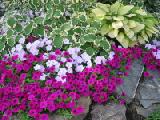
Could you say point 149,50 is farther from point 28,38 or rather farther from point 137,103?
point 28,38

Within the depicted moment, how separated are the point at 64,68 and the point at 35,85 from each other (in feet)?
1.42

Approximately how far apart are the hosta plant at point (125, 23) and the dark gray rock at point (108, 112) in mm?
1006

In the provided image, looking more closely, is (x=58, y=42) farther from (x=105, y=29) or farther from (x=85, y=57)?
(x=105, y=29)

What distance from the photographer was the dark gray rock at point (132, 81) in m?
4.52

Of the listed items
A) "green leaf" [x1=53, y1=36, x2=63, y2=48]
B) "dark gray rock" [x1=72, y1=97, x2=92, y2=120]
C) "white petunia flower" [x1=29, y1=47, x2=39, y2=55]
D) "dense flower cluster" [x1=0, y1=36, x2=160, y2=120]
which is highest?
"green leaf" [x1=53, y1=36, x2=63, y2=48]

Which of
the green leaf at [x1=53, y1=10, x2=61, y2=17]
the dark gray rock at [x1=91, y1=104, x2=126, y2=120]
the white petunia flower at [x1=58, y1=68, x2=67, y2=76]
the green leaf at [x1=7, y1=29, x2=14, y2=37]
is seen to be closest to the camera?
the dark gray rock at [x1=91, y1=104, x2=126, y2=120]

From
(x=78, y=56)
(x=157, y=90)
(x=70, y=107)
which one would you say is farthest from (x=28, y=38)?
(x=157, y=90)

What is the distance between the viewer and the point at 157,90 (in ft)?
15.4

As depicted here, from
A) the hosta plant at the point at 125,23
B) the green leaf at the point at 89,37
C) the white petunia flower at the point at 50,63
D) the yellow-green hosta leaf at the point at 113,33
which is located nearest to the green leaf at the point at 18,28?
the white petunia flower at the point at 50,63

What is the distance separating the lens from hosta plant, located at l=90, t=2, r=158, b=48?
4992 mm

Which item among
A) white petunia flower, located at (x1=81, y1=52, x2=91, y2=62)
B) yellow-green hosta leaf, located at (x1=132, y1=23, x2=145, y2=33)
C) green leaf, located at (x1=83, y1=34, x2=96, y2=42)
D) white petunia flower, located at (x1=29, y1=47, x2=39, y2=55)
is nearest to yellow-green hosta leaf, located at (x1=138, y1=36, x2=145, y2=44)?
yellow-green hosta leaf, located at (x1=132, y1=23, x2=145, y2=33)

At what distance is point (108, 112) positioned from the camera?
4.24 m

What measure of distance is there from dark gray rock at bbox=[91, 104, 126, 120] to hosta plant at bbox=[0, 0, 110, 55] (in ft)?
2.54

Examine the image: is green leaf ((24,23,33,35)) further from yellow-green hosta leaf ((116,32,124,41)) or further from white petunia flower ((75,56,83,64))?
yellow-green hosta leaf ((116,32,124,41))
